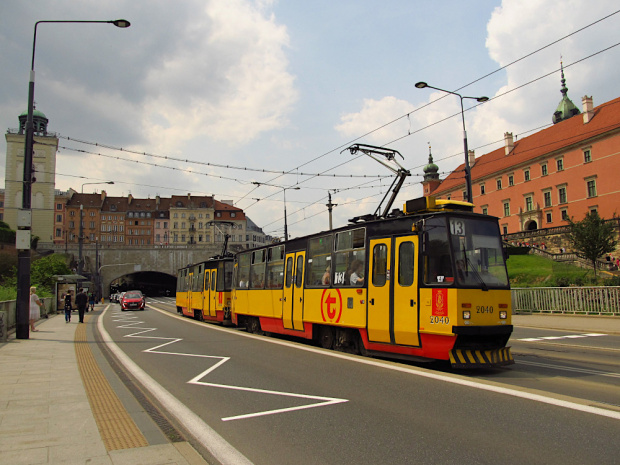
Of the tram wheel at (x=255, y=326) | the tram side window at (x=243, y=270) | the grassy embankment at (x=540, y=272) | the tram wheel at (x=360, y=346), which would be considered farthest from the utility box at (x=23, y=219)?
the grassy embankment at (x=540, y=272)

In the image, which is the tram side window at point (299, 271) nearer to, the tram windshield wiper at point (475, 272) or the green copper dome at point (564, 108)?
the tram windshield wiper at point (475, 272)

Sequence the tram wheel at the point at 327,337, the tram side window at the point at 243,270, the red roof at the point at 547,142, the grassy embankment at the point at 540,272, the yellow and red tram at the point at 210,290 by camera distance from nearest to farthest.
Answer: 1. the tram wheel at the point at 327,337
2. the tram side window at the point at 243,270
3. the yellow and red tram at the point at 210,290
4. the grassy embankment at the point at 540,272
5. the red roof at the point at 547,142

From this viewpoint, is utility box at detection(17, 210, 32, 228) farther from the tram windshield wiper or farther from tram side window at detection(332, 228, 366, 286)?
the tram windshield wiper

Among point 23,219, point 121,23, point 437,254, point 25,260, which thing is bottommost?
point 437,254

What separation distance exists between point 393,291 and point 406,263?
0.65 meters

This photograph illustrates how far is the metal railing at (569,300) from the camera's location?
2117 centimetres

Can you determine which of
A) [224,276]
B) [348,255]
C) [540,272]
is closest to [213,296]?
[224,276]

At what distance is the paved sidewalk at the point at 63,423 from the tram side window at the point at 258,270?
22.9 feet

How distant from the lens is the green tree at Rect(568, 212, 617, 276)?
3328cm

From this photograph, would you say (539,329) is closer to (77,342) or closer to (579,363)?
(579,363)

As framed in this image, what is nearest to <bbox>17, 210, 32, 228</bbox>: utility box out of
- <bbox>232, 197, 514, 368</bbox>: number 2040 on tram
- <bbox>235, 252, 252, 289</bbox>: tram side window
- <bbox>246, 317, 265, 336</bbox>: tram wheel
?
<bbox>235, 252, 252, 289</bbox>: tram side window

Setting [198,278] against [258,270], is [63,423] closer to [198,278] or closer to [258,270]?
[258,270]

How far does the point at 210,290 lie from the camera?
79.4ft

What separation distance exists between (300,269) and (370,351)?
156 inches
